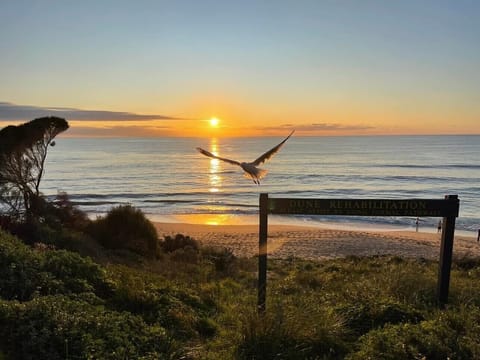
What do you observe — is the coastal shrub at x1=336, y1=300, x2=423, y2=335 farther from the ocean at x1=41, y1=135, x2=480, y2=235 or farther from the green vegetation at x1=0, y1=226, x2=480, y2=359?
the ocean at x1=41, y1=135, x2=480, y2=235

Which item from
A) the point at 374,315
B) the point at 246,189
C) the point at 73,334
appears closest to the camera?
the point at 73,334

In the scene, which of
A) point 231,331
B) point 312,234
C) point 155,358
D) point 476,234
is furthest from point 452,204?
point 476,234

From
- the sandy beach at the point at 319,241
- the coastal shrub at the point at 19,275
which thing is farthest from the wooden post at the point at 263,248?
the sandy beach at the point at 319,241

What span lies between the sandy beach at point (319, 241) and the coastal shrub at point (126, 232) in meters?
4.72

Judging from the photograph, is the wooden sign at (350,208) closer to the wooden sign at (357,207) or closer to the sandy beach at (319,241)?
the wooden sign at (357,207)

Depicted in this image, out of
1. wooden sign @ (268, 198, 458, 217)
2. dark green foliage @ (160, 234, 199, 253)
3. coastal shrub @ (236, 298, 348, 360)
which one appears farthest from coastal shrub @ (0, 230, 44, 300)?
dark green foliage @ (160, 234, 199, 253)

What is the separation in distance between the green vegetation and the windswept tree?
9.47 m

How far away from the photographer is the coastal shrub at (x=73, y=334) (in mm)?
3904

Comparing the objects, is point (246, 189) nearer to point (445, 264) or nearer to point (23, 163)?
point (23, 163)

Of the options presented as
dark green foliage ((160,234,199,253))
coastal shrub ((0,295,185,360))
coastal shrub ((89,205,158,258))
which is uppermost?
coastal shrub ((0,295,185,360))

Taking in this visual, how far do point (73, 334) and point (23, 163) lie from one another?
13965 millimetres

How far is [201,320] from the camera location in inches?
227

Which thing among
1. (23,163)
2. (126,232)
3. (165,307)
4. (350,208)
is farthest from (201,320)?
(23,163)

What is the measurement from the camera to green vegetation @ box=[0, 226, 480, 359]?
13.6 ft
